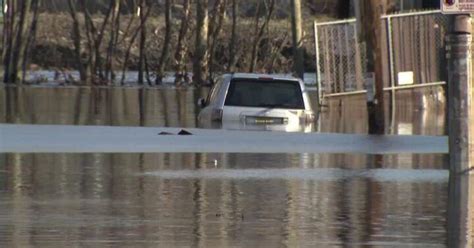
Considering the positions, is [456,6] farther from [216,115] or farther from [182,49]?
[182,49]

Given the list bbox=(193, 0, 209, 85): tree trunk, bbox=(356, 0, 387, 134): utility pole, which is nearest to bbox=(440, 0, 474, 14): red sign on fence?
bbox=(356, 0, 387, 134): utility pole

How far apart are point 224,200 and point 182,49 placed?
35.6 meters

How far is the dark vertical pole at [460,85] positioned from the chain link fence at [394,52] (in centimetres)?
1619

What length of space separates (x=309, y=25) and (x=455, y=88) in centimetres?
4430

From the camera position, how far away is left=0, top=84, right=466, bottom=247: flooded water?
438 inches

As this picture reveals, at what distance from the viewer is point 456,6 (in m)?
14.1

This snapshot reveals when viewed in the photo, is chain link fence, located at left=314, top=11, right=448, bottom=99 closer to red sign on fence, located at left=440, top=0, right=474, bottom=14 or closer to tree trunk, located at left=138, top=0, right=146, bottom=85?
tree trunk, located at left=138, top=0, right=146, bottom=85

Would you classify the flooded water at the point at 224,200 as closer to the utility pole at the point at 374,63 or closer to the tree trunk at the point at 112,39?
the utility pole at the point at 374,63

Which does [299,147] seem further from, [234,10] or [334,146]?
[234,10]

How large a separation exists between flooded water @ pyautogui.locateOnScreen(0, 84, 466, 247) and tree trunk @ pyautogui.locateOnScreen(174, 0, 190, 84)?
2987 centimetres

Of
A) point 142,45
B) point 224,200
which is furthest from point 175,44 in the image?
point 224,200

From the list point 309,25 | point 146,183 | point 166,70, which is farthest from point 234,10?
point 146,183

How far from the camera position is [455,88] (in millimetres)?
14750

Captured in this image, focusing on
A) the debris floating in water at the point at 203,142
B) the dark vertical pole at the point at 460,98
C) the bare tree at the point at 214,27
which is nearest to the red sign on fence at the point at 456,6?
the dark vertical pole at the point at 460,98
